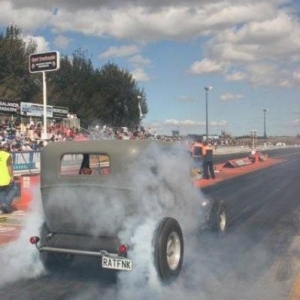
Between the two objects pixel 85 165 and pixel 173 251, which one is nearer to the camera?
pixel 173 251

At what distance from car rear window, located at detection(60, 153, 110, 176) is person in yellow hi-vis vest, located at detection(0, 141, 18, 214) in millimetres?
4961

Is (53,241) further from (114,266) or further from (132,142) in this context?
(132,142)

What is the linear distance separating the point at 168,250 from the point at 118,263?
70cm

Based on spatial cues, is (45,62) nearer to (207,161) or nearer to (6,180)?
(207,161)

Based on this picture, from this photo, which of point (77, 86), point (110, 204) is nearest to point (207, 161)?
point (110, 204)

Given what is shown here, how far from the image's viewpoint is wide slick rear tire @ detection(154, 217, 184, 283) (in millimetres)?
5684

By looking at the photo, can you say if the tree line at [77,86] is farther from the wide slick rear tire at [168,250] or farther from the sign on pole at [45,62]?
the wide slick rear tire at [168,250]

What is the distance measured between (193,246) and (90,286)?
220 cm

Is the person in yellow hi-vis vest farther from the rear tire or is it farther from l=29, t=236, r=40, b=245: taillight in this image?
l=29, t=236, r=40, b=245: taillight

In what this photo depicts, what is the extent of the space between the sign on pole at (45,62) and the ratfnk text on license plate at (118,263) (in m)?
16.6

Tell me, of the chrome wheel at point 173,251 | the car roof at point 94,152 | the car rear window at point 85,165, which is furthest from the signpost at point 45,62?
the chrome wheel at point 173,251

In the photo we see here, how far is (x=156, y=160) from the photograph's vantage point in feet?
20.2

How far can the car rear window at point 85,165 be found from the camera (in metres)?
6.26

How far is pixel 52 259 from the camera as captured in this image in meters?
6.63
